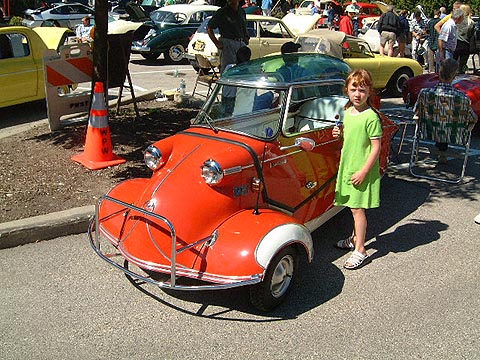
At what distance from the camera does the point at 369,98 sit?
184 inches

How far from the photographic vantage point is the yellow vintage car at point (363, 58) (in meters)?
11.7

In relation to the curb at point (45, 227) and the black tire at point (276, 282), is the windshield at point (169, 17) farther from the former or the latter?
the black tire at point (276, 282)

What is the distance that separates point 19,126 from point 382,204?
20.4 ft

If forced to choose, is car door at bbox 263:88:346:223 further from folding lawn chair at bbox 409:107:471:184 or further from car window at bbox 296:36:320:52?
car window at bbox 296:36:320:52

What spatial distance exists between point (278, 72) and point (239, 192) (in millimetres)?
1471

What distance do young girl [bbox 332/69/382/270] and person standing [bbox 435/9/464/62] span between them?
779 cm

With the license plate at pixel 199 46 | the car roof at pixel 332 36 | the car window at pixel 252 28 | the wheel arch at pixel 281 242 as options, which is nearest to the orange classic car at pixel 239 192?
the wheel arch at pixel 281 242

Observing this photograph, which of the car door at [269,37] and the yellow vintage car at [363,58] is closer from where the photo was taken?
the yellow vintage car at [363,58]

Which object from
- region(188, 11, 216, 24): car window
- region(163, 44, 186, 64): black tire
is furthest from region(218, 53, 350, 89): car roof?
region(188, 11, 216, 24): car window

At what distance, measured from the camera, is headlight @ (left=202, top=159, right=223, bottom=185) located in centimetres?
411

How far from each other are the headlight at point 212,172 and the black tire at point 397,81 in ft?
30.5

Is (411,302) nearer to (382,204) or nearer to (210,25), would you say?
(382,204)

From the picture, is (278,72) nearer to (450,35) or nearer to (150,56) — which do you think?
(450,35)

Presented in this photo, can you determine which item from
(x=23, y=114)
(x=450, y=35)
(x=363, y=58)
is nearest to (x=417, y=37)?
(x=450, y=35)
